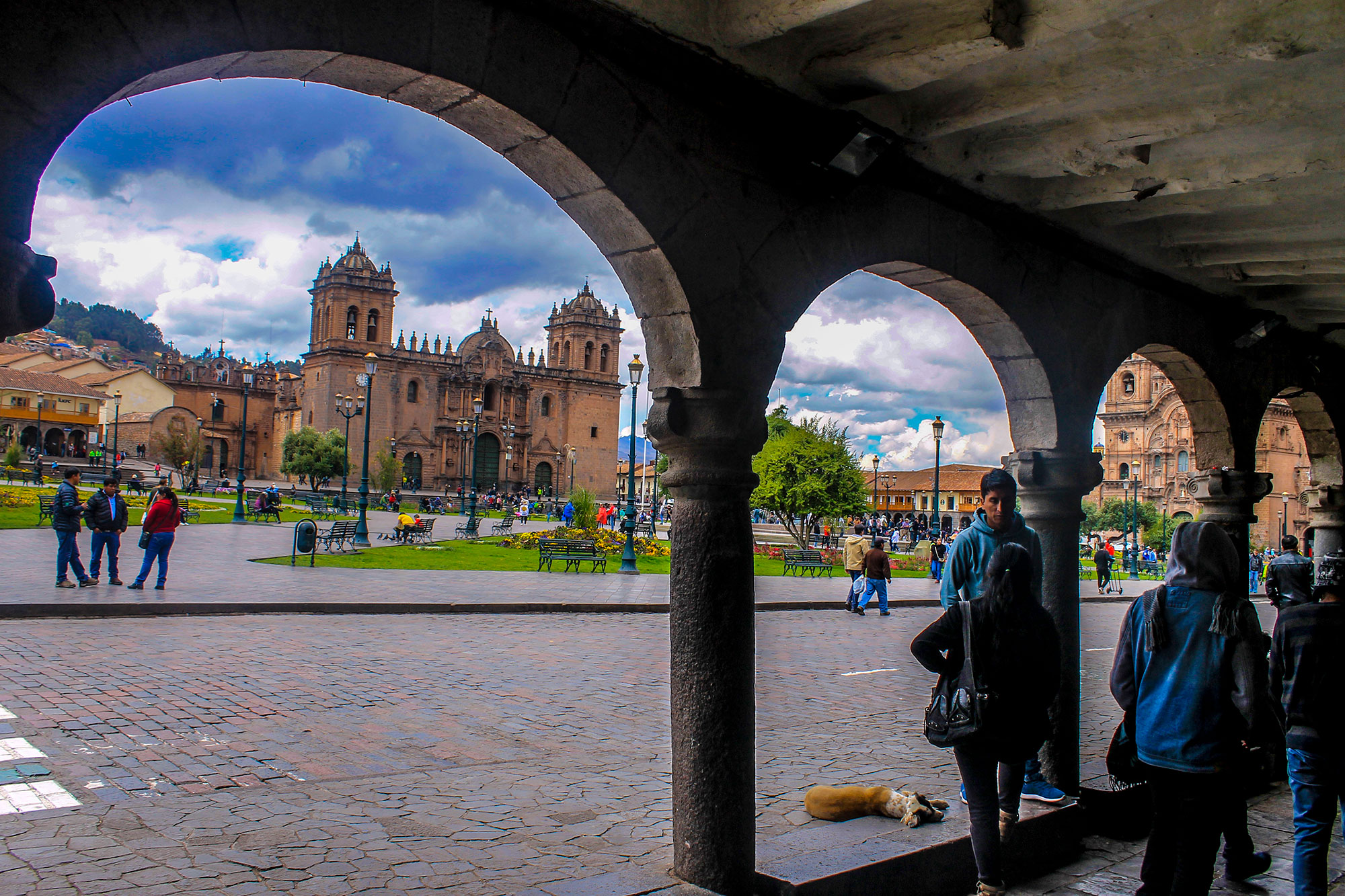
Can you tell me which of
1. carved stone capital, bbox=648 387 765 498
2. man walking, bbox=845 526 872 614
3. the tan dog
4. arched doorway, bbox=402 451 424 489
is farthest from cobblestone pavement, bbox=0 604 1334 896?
arched doorway, bbox=402 451 424 489

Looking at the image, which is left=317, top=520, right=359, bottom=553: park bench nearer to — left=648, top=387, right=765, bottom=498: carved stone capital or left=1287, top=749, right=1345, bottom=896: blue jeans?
left=648, top=387, right=765, bottom=498: carved stone capital

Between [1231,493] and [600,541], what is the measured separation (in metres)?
16.9

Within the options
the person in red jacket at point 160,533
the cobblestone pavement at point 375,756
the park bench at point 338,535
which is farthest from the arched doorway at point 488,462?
the cobblestone pavement at point 375,756

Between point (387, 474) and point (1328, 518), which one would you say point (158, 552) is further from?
point (387, 474)

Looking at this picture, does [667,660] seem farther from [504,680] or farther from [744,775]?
[744,775]

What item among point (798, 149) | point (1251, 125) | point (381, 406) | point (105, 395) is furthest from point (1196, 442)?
point (105, 395)

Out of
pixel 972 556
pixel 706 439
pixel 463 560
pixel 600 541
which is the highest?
pixel 706 439

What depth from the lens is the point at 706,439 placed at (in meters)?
3.40

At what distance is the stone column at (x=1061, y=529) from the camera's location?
4.82 meters

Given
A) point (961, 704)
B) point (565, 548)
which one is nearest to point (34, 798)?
point (961, 704)

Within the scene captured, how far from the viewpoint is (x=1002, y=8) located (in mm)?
2943

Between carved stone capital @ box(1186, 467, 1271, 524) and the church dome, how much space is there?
2522 inches

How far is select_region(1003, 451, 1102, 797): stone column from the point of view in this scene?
4.82 m

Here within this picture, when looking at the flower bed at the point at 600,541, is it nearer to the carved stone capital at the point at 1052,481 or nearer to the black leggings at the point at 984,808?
the carved stone capital at the point at 1052,481
